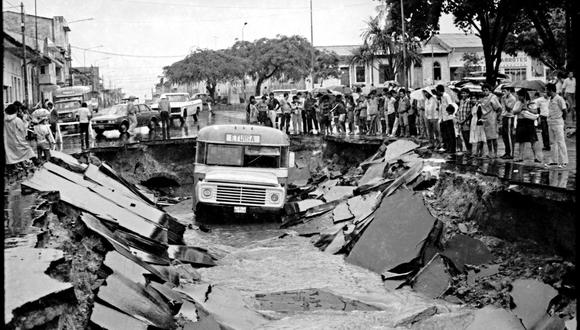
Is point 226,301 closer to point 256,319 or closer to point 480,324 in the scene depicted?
point 256,319

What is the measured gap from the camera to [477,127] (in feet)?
55.0

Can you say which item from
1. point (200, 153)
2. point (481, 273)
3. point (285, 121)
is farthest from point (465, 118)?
point (285, 121)

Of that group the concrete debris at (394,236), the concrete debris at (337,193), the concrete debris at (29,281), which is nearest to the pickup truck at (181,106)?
the concrete debris at (337,193)

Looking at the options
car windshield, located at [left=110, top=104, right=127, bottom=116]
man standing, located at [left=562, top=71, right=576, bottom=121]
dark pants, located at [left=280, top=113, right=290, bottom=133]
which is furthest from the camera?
car windshield, located at [left=110, top=104, right=127, bottom=116]

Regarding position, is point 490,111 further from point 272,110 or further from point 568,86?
point 272,110

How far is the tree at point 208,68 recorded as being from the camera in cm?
7594

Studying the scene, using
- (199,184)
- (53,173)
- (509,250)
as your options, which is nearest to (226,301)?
(509,250)

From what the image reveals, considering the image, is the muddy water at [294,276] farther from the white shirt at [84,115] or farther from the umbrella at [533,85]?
the white shirt at [84,115]

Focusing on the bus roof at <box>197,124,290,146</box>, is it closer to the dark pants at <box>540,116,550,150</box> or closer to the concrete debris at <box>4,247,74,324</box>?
the dark pants at <box>540,116,550,150</box>

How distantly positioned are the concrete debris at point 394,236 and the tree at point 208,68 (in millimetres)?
62026

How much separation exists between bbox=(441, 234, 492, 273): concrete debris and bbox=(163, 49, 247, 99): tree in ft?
211

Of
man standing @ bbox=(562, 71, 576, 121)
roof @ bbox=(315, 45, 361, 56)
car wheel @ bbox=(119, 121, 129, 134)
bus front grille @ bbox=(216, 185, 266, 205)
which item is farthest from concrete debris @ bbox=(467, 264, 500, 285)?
roof @ bbox=(315, 45, 361, 56)

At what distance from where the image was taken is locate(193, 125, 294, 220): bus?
720 inches

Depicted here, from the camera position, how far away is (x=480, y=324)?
8.87 meters
